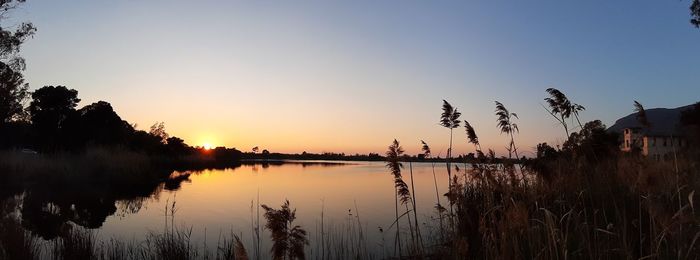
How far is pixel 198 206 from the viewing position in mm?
17984

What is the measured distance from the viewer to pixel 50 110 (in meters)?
42.4

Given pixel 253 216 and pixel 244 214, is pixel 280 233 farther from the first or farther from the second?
pixel 244 214

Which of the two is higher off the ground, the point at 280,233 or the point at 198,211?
the point at 280,233

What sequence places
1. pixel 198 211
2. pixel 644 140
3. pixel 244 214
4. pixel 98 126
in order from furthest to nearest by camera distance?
pixel 98 126 → pixel 198 211 → pixel 244 214 → pixel 644 140

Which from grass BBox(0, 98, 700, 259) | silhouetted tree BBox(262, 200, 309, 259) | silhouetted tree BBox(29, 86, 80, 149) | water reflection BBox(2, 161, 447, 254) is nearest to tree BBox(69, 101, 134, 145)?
silhouetted tree BBox(29, 86, 80, 149)

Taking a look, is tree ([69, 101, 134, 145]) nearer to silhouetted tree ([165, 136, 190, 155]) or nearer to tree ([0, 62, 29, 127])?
tree ([0, 62, 29, 127])

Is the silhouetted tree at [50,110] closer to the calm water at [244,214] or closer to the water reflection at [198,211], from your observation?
the water reflection at [198,211]

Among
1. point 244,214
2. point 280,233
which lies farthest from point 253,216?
point 280,233

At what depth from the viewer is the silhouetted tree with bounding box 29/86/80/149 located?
136ft

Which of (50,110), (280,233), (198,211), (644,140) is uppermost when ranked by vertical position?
(50,110)

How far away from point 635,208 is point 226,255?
5.82 m

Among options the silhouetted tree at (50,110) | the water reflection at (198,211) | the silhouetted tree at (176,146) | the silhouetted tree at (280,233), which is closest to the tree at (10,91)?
the water reflection at (198,211)

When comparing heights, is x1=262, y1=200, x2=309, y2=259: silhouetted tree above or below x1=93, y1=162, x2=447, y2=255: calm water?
above

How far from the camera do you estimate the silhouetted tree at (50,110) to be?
41.4 m
